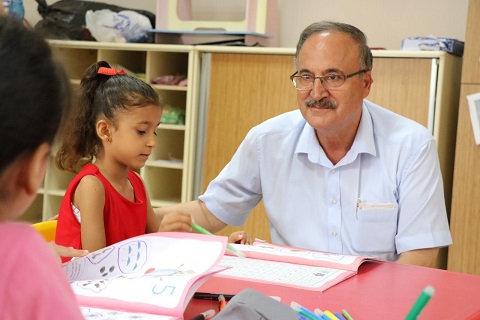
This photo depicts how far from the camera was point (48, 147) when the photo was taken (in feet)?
2.03

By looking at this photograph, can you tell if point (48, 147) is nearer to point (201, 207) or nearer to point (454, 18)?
point (201, 207)

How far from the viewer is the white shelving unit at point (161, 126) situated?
369 centimetres

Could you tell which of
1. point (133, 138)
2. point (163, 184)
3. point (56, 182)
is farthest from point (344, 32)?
point (56, 182)

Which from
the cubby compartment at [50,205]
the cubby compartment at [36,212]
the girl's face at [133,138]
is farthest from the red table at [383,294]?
the cubby compartment at [36,212]

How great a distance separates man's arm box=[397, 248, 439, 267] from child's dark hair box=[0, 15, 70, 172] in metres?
1.34

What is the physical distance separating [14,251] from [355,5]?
3389mm

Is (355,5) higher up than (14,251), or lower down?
higher up

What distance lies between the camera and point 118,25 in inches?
149

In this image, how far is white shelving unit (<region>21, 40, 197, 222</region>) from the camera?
369cm

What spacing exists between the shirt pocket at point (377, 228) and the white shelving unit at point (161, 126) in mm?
1892

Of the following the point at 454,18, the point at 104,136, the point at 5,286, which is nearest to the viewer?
the point at 5,286

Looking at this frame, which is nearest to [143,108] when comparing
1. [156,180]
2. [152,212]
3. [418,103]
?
[152,212]

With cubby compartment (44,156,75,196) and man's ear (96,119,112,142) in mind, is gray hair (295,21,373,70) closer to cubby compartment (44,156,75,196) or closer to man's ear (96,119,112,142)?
man's ear (96,119,112,142)

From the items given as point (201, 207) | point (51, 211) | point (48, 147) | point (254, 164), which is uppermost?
point (48, 147)
